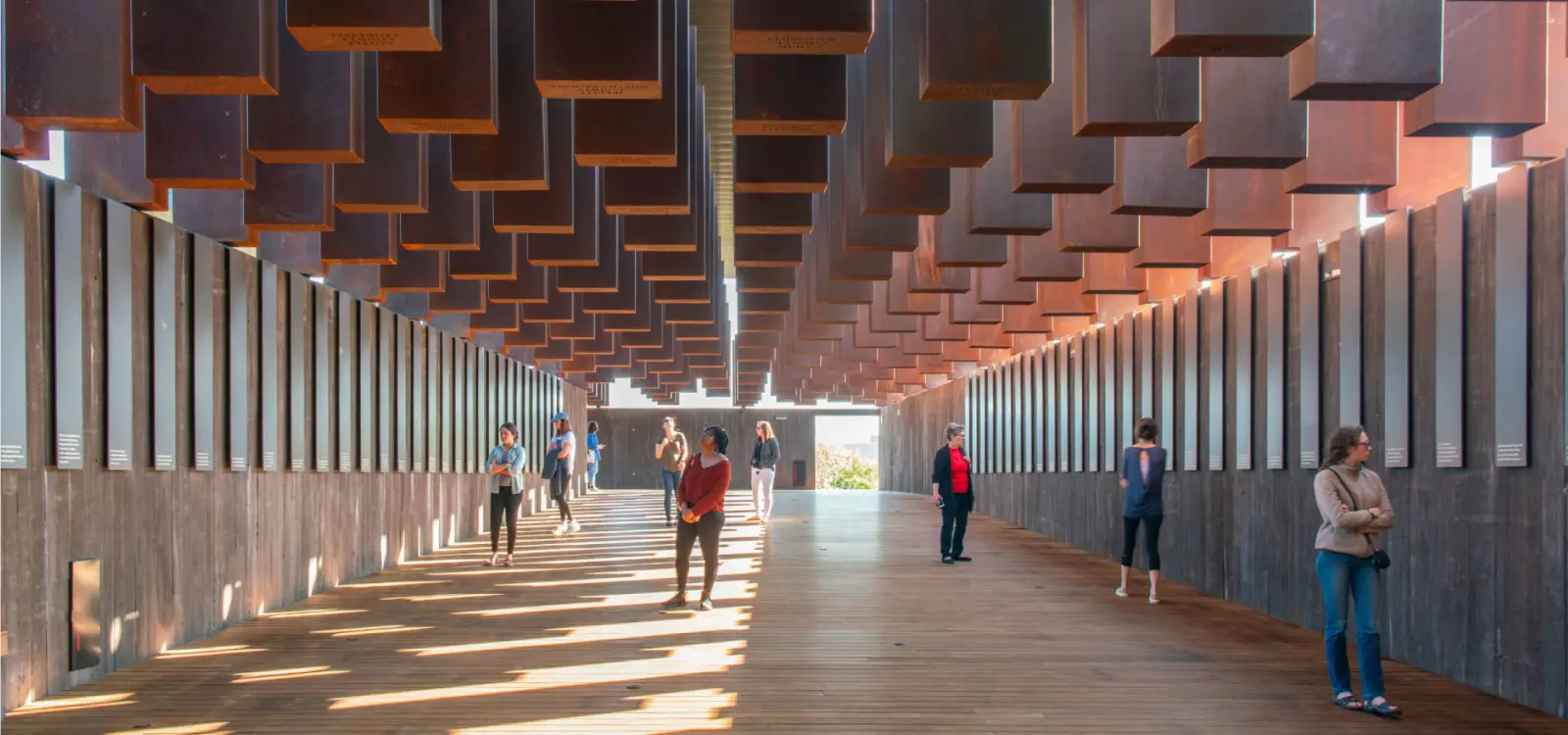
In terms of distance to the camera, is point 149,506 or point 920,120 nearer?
point 920,120

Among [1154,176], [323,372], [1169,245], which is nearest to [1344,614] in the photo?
[1154,176]

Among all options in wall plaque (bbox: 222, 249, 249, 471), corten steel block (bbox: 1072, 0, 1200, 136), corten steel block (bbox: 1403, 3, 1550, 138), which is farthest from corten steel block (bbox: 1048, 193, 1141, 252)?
wall plaque (bbox: 222, 249, 249, 471)

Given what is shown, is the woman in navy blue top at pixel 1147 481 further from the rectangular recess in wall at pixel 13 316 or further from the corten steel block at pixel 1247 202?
the rectangular recess in wall at pixel 13 316

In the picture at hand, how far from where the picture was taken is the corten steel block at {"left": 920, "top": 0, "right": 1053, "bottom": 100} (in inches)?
247

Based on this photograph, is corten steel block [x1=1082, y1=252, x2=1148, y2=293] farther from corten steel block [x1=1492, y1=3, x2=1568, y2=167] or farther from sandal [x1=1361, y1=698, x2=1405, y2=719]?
sandal [x1=1361, y1=698, x2=1405, y2=719]

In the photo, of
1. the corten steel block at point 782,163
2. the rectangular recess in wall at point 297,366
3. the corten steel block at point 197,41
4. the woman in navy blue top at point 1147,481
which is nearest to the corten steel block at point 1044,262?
the woman in navy blue top at point 1147,481

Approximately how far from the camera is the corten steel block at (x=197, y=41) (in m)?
6.20

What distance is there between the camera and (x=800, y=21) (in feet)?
20.1

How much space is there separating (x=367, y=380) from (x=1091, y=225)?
7.74 metres

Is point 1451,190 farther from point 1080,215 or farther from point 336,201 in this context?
point 336,201

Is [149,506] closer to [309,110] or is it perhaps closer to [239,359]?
[239,359]

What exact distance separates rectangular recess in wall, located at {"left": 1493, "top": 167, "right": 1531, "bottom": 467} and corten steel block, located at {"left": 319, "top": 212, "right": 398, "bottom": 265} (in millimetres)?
7460

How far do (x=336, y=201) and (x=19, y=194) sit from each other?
1.92 m

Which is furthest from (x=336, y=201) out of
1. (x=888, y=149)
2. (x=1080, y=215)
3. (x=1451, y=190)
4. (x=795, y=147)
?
(x=1451, y=190)
